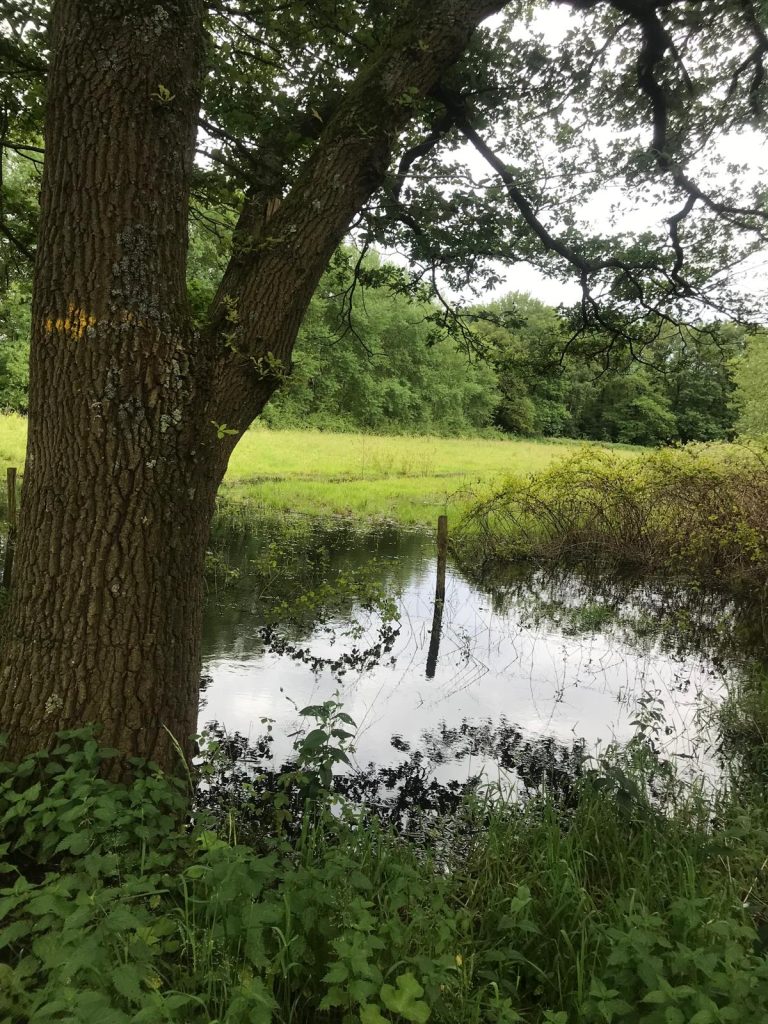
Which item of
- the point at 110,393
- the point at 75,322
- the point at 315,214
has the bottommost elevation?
the point at 110,393

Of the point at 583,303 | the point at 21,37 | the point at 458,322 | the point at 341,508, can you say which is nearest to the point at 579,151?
the point at 583,303

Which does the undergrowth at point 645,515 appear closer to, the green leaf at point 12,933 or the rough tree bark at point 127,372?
the rough tree bark at point 127,372

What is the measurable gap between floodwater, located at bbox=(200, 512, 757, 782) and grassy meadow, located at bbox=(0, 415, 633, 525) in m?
3.21

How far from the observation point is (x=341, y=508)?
1359 centimetres

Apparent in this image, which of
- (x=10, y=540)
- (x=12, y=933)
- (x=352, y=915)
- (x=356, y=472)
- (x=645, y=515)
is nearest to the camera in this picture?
(x=12, y=933)

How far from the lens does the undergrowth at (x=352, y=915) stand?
170 cm

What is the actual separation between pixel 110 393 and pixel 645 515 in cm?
961

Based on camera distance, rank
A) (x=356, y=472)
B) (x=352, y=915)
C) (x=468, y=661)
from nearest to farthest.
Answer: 1. (x=352, y=915)
2. (x=468, y=661)
3. (x=356, y=472)

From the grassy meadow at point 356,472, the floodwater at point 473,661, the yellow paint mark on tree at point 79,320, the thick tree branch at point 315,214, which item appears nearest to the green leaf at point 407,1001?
the thick tree branch at point 315,214

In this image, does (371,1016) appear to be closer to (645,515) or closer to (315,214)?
(315,214)

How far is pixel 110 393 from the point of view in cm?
264

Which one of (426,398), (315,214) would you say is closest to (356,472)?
(315,214)

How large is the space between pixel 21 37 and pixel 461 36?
12.3 ft

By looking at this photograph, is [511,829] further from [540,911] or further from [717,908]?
[717,908]
